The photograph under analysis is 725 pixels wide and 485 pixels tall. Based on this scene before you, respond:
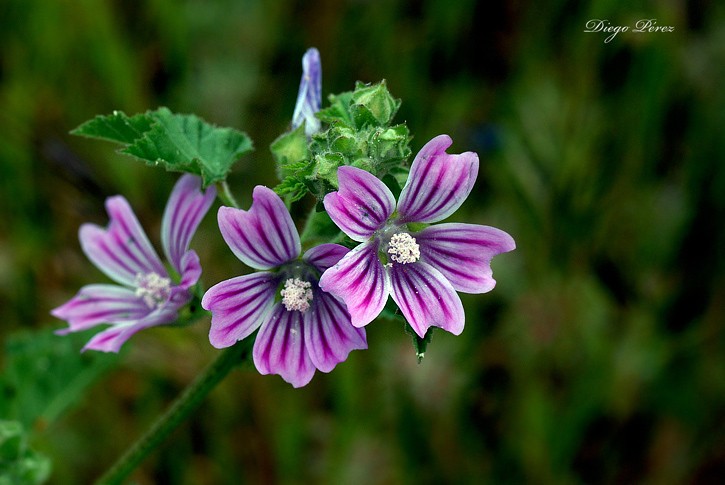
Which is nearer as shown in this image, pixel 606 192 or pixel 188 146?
pixel 188 146

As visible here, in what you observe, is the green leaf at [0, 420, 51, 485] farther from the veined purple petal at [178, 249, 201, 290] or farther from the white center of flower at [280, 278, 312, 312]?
the white center of flower at [280, 278, 312, 312]

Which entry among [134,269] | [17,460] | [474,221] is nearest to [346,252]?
[134,269]

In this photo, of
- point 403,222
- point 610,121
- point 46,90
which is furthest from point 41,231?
point 610,121

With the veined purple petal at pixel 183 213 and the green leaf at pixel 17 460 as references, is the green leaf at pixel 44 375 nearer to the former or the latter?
the green leaf at pixel 17 460

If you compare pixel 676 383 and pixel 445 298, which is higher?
pixel 445 298

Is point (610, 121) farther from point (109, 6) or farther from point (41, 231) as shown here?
point (41, 231)

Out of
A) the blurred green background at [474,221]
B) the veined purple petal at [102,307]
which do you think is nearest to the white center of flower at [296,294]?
the veined purple petal at [102,307]

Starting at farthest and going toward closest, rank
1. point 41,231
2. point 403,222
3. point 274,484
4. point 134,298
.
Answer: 1. point 41,231
2. point 274,484
3. point 134,298
4. point 403,222
